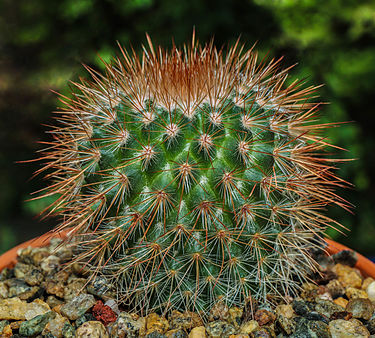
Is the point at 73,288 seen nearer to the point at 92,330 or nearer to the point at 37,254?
the point at 92,330

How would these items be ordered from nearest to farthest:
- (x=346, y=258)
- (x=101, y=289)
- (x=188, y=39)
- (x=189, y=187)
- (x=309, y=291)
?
(x=189, y=187), (x=101, y=289), (x=309, y=291), (x=346, y=258), (x=188, y=39)

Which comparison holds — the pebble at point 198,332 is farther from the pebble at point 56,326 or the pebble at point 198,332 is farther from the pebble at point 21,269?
the pebble at point 21,269

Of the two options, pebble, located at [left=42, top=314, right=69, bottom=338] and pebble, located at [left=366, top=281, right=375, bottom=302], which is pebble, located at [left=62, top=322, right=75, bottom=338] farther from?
pebble, located at [left=366, top=281, right=375, bottom=302]

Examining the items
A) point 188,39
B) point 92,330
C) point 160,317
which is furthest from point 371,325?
point 188,39

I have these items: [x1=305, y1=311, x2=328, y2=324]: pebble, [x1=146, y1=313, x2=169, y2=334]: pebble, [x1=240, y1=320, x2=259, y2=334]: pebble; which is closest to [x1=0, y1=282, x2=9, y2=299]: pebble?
[x1=146, y1=313, x2=169, y2=334]: pebble

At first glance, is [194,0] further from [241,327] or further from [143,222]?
[241,327]

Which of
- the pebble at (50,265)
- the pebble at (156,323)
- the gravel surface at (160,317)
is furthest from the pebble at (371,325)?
the pebble at (50,265)
